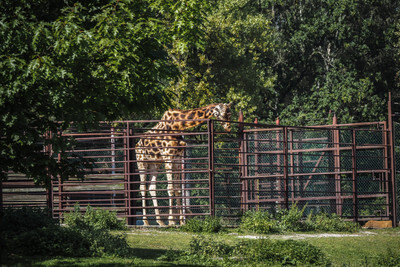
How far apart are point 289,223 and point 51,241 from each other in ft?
22.0

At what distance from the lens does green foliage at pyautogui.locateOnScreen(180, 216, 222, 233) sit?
13477 mm

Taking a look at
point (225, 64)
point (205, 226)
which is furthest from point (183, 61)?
point (205, 226)

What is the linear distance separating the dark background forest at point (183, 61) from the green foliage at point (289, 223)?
10.9 feet

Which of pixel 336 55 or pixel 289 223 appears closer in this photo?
pixel 289 223

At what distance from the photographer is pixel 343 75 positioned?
99.9ft

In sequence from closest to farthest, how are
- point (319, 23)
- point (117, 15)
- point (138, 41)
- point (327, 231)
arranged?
point (117, 15) < point (138, 41) < point (327, 231) < point (319, 23)

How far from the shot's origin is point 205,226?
44.4ft

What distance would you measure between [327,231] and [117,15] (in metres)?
7.40

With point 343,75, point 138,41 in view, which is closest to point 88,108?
point 138,41

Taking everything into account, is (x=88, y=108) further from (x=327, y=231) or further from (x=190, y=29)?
(x=327, y=231)

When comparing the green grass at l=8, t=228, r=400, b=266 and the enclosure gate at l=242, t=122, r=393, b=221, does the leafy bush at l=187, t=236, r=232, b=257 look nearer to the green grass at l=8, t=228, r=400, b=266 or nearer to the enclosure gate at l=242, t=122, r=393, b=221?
the green grass at l=8, t=228, r=400, b=266

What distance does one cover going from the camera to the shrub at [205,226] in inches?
531

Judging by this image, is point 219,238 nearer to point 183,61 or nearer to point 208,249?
point 208,249

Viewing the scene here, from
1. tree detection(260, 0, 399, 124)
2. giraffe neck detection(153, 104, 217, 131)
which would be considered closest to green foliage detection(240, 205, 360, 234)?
giraffe neck detection(153, 104, 217, 131)
